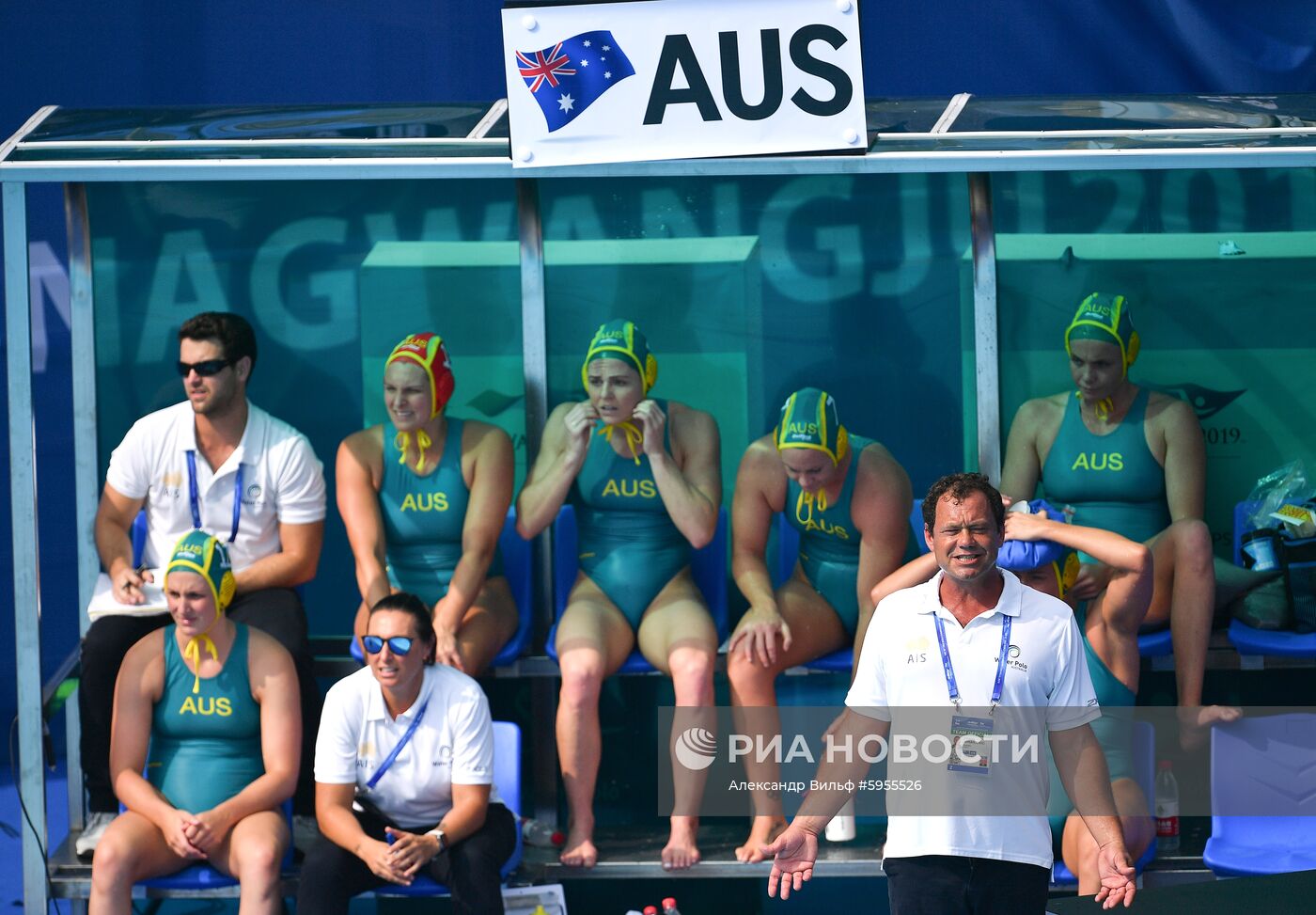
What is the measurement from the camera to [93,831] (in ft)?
16.0

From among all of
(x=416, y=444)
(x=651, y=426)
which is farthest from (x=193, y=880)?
(x=651, y=426)

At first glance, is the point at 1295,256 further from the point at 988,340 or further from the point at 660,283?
the point at 660,283

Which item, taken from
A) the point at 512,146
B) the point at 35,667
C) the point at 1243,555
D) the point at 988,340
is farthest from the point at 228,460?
the point at 1243,555

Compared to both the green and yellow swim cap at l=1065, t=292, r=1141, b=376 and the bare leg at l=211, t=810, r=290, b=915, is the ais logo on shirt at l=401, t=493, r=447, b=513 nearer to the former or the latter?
the bare leg at l=211, t=810, r=290, b=915

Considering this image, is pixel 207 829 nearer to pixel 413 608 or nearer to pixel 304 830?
pixel 304 830

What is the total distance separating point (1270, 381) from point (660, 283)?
1.87 meters

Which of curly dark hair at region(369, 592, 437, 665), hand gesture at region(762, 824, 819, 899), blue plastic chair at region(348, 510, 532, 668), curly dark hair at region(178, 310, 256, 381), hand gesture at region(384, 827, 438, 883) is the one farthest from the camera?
blue plastic chair at region(348, 510, 532, 668)

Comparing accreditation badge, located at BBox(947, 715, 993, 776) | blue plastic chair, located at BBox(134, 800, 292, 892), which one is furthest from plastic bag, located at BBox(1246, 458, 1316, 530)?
blue plastic chair, located at BBox(134, 800, 292, 892)

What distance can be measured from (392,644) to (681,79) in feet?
5.29

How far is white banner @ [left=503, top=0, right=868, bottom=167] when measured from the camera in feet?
15.3

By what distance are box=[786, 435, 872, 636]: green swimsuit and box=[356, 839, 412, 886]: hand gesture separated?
142cm

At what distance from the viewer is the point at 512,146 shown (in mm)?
4773

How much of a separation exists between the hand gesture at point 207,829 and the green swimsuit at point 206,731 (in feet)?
0.34

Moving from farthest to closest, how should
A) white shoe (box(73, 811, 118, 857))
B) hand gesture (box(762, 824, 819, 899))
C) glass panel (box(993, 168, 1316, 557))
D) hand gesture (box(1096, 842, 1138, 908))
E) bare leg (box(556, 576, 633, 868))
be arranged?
glass panel (box(993, 168, 1316, 557)) < bare leg (box(556, 576, 633, 868)) < white shoe (box(73, 811, 118, 857)) < hand gesture (box(762, 824, 819, 899)) < hand gesture (box(1096, 842, 1138, 908))
